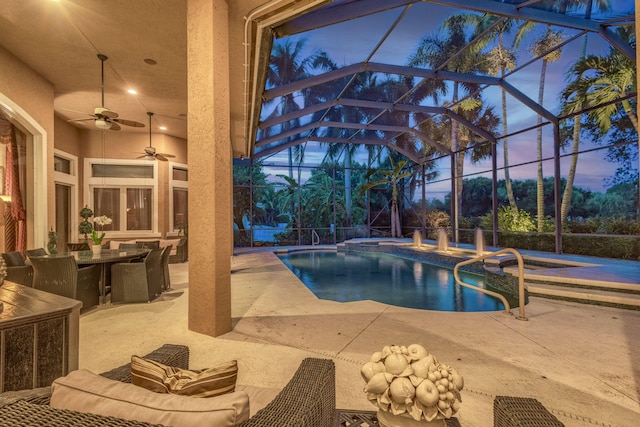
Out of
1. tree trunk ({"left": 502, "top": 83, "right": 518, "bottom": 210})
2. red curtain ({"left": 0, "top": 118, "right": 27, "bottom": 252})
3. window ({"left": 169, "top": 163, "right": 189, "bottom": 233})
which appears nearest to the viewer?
red curtain ({"left": 0, "top": 118, "right": 27, "bottom": 252})

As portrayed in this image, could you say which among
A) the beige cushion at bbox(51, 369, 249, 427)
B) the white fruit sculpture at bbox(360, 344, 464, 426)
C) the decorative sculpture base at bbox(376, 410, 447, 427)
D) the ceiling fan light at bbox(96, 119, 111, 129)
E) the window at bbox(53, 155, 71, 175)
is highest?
the ceiling fan light at bbox(96, 119, 111, 129)

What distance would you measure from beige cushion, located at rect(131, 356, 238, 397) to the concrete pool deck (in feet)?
3.72

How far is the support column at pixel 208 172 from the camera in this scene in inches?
116

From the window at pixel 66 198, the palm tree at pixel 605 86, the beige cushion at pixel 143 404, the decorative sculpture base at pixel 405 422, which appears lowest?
the decorative sculpture base at pixel 405 422

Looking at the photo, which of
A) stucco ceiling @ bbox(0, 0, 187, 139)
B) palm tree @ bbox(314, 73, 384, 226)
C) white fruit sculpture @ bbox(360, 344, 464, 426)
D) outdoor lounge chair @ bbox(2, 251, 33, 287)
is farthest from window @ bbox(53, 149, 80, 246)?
white fruit sculpture @ bbox(360, 344, 464, 426)

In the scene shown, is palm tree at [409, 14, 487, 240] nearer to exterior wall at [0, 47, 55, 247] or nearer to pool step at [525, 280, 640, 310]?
pool step at [525, 280, 640, 310]

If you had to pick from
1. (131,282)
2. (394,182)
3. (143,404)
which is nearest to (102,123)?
(131,282)

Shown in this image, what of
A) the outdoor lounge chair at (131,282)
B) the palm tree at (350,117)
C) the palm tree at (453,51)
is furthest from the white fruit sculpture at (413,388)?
the palm tree at (350,117)

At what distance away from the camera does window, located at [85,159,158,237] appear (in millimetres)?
8570

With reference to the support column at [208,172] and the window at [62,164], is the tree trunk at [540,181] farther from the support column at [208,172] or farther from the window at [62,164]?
the window at [62,164]

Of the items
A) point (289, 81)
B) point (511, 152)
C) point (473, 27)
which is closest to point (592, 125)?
point (511, 152)

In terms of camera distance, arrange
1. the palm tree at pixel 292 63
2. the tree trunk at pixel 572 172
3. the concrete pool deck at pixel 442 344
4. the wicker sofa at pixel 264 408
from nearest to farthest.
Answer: the wicker sofa at pixel 264 408, the concrete pool deck at pixel 442 344, the palm tree at pixel 292 63, the tree trunk at pixel 572 172

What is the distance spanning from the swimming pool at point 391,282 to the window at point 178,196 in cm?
376

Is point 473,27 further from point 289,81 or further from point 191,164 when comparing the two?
point 191,164
